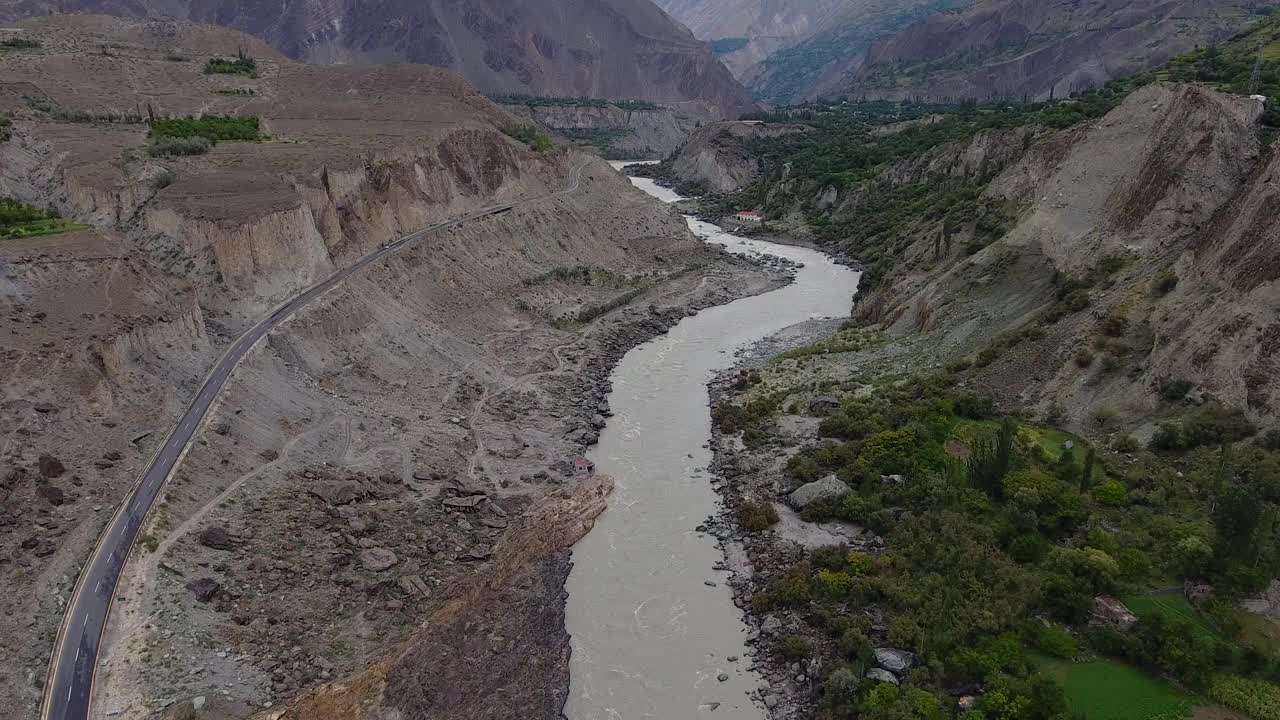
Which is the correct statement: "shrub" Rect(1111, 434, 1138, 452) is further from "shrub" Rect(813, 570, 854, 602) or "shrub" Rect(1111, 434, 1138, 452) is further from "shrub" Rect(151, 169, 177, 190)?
"shrub" Rect(151, 169, 177, 190)

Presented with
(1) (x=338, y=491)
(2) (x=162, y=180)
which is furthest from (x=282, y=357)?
(2) (x=162, y=180)

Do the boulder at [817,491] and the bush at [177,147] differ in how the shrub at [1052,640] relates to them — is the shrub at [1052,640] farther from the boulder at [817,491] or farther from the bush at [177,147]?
the bush at [177,147]

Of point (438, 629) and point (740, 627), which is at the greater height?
point (438, 629)

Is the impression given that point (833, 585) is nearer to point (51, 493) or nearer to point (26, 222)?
point (51, 493)

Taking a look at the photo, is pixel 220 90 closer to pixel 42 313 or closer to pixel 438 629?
pixel 42 313

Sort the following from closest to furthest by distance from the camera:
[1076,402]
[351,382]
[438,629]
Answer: [438,629] → [1076,402] → [351,382]

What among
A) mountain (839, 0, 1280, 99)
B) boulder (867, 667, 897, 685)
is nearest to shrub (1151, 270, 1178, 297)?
boulder (867, 667, 897, 685)

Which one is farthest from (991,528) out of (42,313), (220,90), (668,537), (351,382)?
(220,90)
